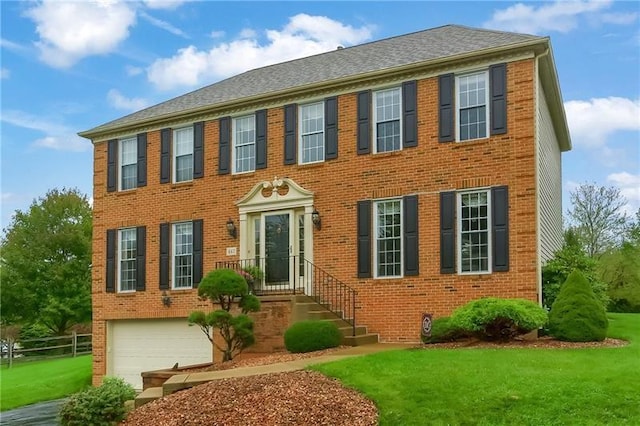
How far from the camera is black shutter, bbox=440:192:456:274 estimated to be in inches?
541

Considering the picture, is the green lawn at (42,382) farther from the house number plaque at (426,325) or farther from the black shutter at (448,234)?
the black shutter at (448,234)

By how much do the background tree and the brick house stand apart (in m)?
12.8

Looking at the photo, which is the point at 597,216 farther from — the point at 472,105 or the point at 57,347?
the point at 57,347

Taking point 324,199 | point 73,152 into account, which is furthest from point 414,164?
point 73,152

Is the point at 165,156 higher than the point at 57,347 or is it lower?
higher

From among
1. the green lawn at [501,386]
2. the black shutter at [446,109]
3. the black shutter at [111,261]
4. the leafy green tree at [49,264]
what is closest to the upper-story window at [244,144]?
the black shutter at [111,261]

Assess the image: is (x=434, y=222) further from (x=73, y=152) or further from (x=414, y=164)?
(x=73, y=152)

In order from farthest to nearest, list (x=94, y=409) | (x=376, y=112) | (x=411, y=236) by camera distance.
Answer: (x=376, y=112), (x=411, y=236), (x=94, y=409)

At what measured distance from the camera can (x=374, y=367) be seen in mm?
9492

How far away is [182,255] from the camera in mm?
17672

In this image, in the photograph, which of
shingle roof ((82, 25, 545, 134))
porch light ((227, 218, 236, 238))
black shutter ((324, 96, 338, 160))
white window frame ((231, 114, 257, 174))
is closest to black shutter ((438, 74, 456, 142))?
shingle roof ((82, 25, 545, 134))

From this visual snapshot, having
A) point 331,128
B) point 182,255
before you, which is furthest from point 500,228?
point 182,255

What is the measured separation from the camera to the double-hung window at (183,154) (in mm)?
17859

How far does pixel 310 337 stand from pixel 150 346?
7.23m
